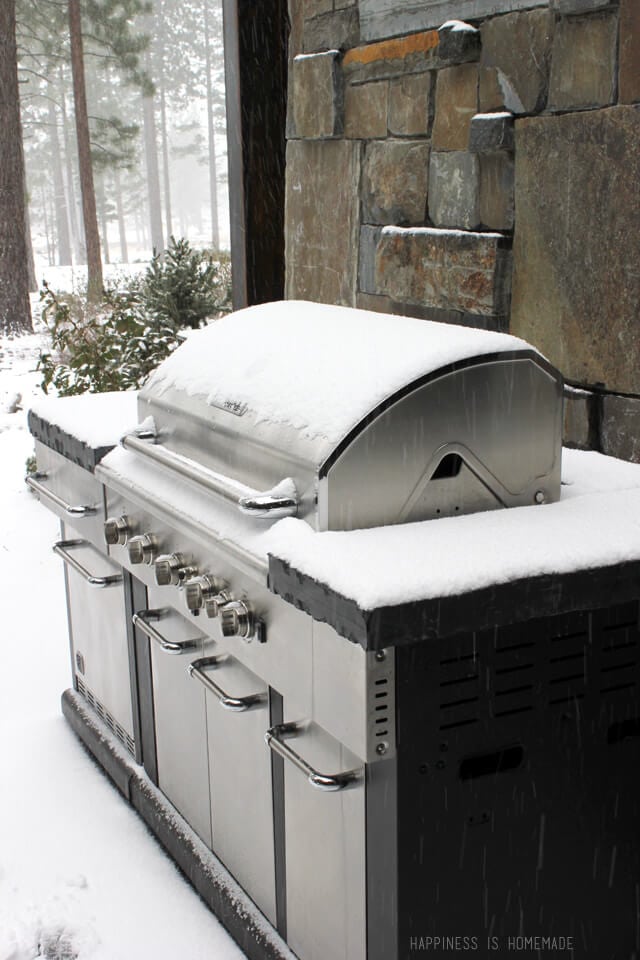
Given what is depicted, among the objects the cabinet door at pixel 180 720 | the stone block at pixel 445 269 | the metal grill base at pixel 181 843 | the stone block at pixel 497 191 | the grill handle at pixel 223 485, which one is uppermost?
the stone block at pixel 497 191

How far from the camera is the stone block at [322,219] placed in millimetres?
3699

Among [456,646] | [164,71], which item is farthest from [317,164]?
[164,71]

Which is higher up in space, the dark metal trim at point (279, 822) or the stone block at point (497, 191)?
the stone block at point (497, 191)

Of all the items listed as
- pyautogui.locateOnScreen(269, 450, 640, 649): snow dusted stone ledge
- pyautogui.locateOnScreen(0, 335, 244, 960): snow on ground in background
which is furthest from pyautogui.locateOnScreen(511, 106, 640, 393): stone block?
pyautogui.locateOnScreen(0, 335, 244, 960): snow on ground in background

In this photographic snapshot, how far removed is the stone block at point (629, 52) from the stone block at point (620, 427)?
758 mm

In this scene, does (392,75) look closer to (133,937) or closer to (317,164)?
(317,164)

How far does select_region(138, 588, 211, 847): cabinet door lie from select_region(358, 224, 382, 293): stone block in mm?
1498

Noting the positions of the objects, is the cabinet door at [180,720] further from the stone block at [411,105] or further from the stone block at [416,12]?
the stone block at [416,12]

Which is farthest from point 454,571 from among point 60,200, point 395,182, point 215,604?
point 60,200

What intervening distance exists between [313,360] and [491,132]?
3.73ft

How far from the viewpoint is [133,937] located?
8.20 ft

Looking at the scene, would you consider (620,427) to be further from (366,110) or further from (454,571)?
(366,110)

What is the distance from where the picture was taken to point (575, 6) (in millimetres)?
2604

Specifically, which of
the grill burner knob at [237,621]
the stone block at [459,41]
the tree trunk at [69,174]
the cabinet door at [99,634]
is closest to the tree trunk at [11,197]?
the cabinet door at [99,634]
